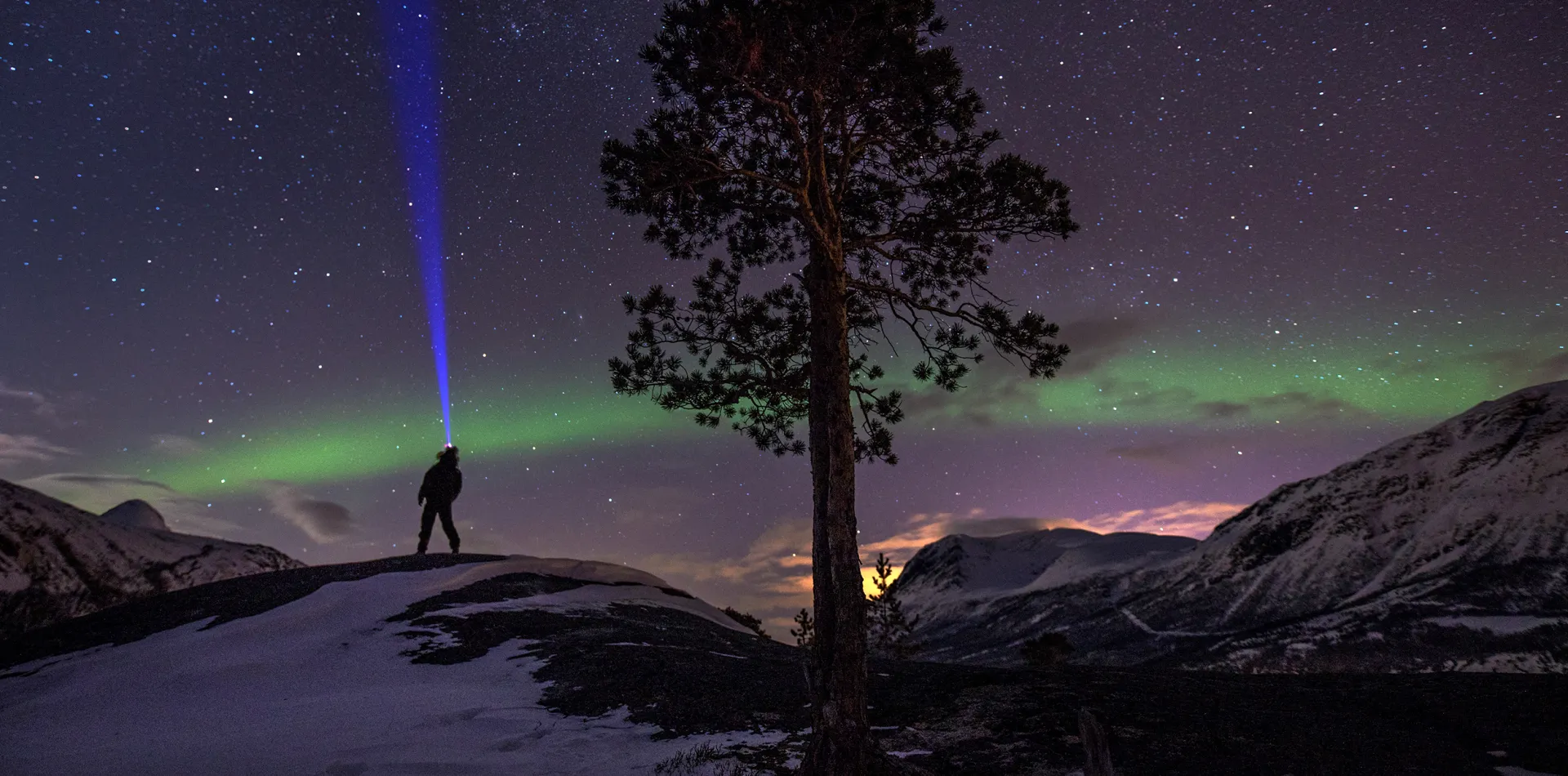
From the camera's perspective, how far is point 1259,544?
71438 millimetres

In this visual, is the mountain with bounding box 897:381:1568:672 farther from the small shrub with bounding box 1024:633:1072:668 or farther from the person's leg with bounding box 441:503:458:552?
the person's leg with bounding box 441:503:458:552

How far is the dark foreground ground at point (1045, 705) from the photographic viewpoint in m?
6.75

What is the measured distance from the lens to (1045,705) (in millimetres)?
8344

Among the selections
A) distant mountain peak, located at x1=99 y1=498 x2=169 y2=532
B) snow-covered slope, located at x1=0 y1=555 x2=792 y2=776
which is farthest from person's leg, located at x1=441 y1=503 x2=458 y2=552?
distant mountain peak, located at x1=99 y1=498 x2=169 y2=532

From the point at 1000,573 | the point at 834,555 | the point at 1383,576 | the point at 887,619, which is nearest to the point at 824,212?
the point at 834,555

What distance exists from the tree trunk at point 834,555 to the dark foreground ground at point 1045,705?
2.23 ft

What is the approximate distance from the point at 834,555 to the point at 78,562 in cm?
2174

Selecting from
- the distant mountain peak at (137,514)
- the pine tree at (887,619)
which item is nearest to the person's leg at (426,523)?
the pine tree at (887,619)

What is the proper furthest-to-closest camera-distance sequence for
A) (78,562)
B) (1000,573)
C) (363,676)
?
(1000,573) → (78,562) → (363,676)

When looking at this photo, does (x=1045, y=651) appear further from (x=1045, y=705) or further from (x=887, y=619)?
(x=1045, y=705)

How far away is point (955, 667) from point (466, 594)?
34.8 feet

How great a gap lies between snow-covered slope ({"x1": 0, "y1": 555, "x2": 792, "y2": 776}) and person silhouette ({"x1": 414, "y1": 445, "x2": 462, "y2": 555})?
2.68m

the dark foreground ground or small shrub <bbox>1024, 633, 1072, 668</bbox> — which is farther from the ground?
the dark foreground ground

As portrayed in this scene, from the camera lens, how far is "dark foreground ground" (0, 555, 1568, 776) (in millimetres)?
6750
